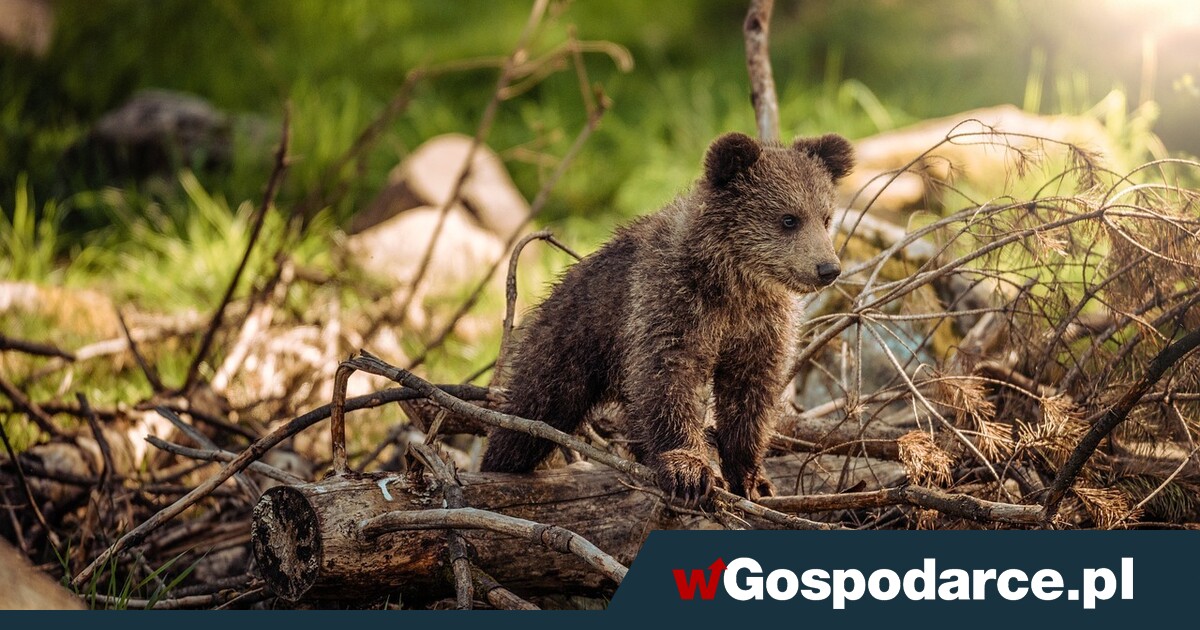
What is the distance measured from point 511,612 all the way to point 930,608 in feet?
3.69

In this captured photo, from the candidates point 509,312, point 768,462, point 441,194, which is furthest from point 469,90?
point 768,462

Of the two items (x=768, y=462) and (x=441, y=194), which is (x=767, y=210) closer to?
(x=768, y=462)

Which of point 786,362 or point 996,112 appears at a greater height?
point 996,112

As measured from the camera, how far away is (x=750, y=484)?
3.88 m

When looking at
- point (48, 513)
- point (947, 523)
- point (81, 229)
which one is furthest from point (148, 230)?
point (947, 523)

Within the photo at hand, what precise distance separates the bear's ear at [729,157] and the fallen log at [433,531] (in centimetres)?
95

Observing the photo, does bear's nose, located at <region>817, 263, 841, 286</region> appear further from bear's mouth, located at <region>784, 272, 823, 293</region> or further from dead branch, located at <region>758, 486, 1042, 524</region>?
dead branch, located at <region>758, 486, 1042, 524</region>

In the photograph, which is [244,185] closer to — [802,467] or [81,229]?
[81,229]

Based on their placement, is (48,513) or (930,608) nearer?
(930,608)

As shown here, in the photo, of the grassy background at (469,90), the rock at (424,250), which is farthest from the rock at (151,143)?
the rock at (424,250)

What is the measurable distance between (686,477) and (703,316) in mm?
598

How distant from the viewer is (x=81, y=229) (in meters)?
9.16

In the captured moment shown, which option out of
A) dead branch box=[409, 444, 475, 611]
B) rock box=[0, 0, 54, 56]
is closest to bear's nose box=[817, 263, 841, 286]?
dead branch box=[409, 444, 475, 611]

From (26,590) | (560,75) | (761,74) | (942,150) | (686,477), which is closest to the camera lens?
(26,590)
